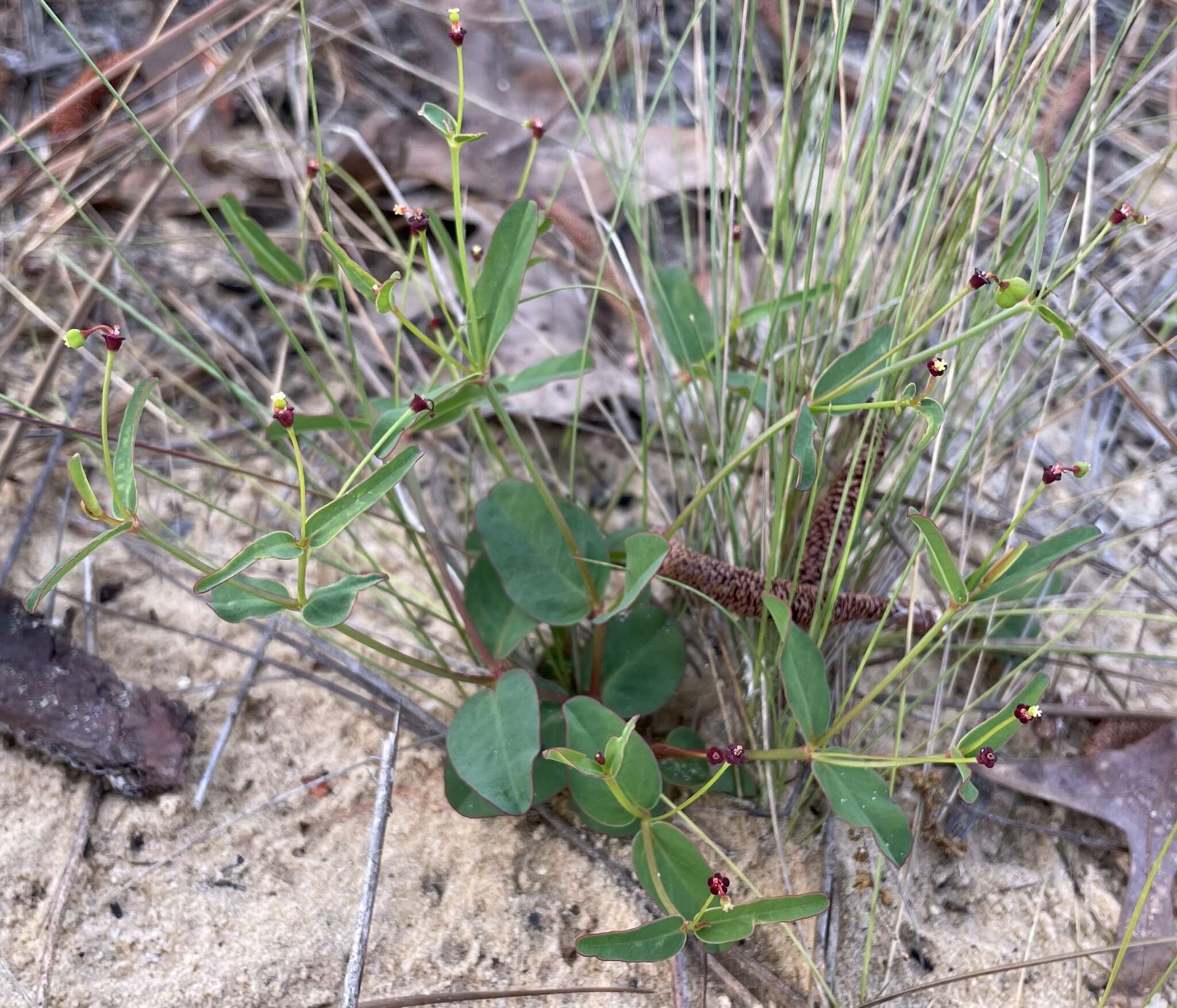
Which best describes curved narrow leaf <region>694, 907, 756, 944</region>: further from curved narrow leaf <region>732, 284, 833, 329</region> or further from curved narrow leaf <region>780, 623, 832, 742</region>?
curved narrow leaf <region>732, 284, 833, 329</region>

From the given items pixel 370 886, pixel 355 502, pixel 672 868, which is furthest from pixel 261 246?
pixel 672 868

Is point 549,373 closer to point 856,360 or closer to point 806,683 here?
point 856,360

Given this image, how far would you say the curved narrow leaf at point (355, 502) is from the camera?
771mm

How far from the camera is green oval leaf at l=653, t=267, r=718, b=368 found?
117cm

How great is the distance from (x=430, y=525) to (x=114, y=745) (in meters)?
0.42

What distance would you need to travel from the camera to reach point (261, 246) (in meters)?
1.10

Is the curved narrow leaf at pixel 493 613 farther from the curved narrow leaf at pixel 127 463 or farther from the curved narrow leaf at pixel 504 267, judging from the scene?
the curved narrow leaf at pixel 127 463

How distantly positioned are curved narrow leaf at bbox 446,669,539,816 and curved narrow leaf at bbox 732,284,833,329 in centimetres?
50

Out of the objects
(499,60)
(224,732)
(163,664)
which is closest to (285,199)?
(499,60)

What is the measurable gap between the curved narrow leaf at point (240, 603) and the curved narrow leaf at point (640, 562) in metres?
0.29

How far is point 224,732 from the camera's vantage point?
3.66ft

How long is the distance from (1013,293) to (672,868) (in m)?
0.59

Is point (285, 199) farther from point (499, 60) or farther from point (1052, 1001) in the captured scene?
point (1052, 1001)

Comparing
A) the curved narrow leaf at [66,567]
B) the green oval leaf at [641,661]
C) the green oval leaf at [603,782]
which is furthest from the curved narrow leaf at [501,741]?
the curved narrow leaf at [66,567]
